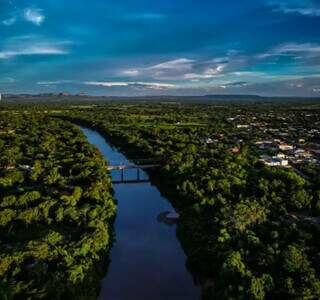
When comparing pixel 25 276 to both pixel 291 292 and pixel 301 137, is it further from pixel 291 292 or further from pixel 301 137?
pixel 301 137

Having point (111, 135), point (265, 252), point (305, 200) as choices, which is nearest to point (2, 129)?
point (111, 135)

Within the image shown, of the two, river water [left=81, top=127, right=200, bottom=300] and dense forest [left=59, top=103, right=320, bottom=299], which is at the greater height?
dense forest [left=59, top=103, right=320, bottom=299]

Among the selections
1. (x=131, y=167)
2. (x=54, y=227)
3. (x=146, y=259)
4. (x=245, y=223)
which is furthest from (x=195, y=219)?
(x=131, y=167)

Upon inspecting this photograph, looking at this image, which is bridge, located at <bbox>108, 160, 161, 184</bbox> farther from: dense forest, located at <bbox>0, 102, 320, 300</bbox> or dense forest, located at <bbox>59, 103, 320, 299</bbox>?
dense forest, located at <bbox>59, 103, 320, 299</bbox>

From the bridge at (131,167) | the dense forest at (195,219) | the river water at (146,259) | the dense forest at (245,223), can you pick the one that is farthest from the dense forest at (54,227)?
the dense forest at (245,223)

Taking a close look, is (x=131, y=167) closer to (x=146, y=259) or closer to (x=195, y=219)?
(x=195, y=219)

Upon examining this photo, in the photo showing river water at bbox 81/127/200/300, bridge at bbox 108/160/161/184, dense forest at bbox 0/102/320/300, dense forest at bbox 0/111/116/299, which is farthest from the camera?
bridge at bbox 108/160/161/184

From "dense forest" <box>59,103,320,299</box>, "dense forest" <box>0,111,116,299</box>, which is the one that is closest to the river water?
"dense forest" <box>0,111,116,299</box>

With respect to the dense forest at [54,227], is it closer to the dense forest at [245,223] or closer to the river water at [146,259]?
the river water at [146,259]
